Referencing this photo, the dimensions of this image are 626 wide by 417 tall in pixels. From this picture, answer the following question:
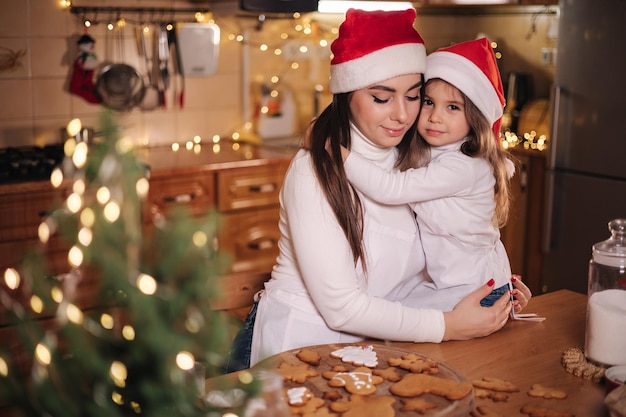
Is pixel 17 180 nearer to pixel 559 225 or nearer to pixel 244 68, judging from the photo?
pixel 244 68

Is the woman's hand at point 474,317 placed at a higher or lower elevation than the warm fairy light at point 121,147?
lower

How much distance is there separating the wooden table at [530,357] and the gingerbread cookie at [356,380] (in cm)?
17

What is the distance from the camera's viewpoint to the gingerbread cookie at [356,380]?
3.94 feet

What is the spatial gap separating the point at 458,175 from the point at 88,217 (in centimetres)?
119

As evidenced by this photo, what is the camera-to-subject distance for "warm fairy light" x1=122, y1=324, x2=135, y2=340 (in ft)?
1.86

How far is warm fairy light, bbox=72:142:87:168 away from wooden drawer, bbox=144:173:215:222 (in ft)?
7.98

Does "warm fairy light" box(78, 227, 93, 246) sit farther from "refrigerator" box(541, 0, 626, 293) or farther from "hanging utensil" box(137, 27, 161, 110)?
"hanging utensil" box(137, 27, 161, 110)

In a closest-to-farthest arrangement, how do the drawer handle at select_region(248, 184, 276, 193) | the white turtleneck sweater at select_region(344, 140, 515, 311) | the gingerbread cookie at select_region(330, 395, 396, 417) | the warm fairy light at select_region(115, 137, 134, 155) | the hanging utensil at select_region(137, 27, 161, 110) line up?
the warm fairy light at select_region(115, 137, 134, 155)
the gingerbread cookie at select_region(330, 395, 396, 417)
the white turtleneck sweater at select_region(344, 140, 515, 311)
the drawer handle at select_region(248, 184, 276, 193)
the hanging utensil at select_region(137, 27, 161, 110)

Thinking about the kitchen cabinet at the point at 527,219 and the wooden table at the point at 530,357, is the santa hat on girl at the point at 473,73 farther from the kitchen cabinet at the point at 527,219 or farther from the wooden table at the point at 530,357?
the kitchen cabinet at the point at 527,219

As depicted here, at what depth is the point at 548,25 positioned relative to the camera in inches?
Result: 155

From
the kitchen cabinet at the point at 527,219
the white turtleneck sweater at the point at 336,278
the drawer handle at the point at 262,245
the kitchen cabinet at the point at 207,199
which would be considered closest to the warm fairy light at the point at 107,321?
the white turtleneck sweater at the point at 336,278

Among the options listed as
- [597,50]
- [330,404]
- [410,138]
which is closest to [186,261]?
[330,404]

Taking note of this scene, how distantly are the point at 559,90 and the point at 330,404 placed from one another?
256cm

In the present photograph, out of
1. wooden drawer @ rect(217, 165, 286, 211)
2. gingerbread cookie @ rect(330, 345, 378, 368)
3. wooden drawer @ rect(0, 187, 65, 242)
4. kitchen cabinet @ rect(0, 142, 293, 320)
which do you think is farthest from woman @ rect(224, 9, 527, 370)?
wooden drawer @ rect(217, 165, 286, 211)
